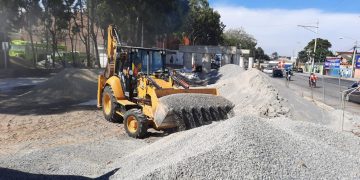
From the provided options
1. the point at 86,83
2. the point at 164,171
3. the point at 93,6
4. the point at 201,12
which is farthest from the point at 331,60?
the point at 164,171

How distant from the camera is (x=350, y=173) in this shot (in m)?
6.74

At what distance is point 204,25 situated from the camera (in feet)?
225

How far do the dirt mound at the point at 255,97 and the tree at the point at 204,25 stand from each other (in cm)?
4820

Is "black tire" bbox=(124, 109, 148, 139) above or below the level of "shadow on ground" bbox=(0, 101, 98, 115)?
above

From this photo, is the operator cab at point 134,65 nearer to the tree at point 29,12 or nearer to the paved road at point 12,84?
the paved road at point 12,84

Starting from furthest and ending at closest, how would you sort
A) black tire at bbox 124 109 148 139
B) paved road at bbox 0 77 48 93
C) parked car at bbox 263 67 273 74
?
parked car at bbox 263 67 273 74 → paved road at bbox 0 77 48 93 → black tire at bbox 124 109 148 139

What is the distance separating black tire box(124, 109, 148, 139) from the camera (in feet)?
34.9

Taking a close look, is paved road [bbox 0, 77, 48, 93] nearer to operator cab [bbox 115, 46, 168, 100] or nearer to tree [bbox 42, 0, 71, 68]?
tree [bbox 42, 0, 71, 68]

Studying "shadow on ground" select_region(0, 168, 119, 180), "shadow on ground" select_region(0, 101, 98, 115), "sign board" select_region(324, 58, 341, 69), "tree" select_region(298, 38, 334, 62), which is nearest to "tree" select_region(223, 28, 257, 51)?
"tree" select_region(298, 38, 334, 62)

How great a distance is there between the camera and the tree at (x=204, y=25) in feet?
220

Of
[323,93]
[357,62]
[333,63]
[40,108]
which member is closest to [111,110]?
[40,108]

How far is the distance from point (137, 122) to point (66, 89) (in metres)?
10.8

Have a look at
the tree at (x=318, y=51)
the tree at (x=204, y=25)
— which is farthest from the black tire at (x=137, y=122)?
the tree at (x=318, y=51)

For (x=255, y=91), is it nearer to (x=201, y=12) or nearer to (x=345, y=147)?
(x=345, y=147)
